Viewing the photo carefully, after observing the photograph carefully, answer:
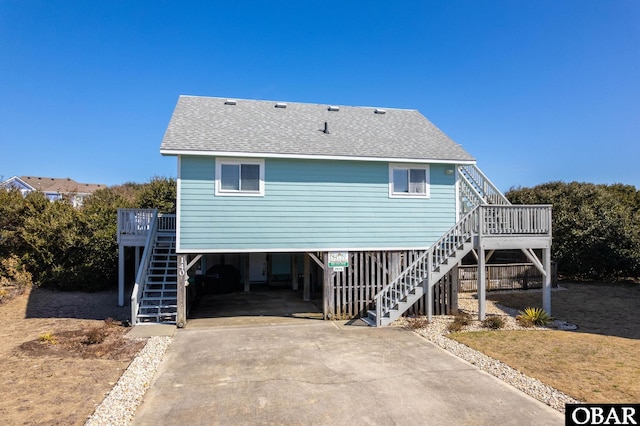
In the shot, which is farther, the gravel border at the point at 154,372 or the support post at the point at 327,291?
the support post at the point at 327,291

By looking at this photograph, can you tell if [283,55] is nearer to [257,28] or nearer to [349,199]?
[257,28]

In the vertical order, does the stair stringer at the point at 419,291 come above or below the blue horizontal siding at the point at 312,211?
below

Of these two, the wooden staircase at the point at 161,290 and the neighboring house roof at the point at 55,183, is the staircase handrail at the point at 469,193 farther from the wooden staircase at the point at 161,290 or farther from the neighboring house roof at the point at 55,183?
the neighboring house roof at the point at 55,183

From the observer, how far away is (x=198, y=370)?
708cm

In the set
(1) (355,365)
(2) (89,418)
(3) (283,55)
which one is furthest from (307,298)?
(3) (283,55)

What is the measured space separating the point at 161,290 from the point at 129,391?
5445 mm

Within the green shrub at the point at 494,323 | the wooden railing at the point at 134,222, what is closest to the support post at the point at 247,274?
the wooden railing at the point at 134,222

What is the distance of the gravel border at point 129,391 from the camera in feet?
16.5

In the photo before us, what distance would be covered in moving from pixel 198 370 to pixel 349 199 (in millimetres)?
6415

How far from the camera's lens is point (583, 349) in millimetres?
8008

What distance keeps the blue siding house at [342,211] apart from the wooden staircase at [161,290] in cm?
62

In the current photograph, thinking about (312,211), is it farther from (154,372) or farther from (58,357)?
(58,357)

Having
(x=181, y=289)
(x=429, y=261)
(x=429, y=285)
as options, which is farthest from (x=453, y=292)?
(x=181, y=289)

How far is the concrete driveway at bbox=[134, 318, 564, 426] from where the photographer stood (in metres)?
5.14
